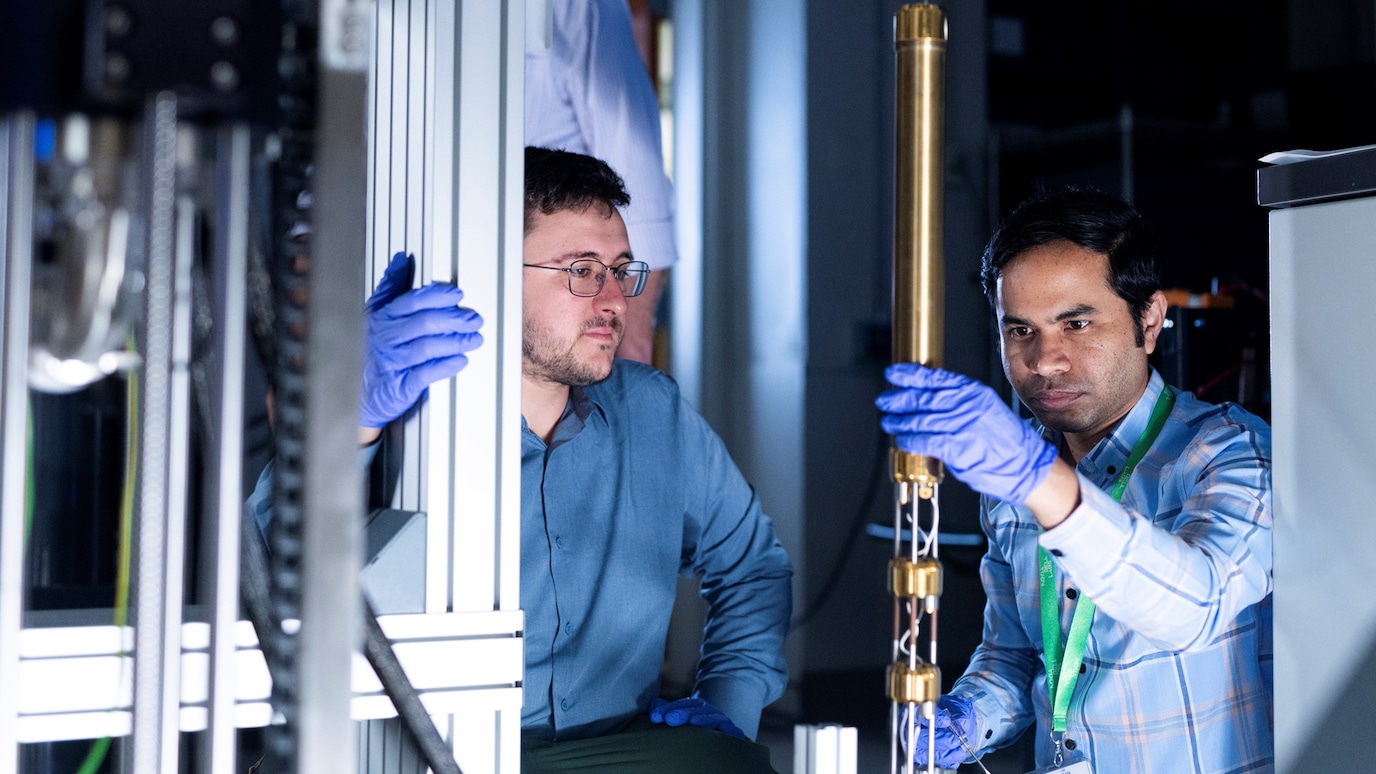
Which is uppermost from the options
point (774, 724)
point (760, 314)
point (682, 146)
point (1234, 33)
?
point (1234, 33)

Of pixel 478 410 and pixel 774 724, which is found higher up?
pixel 478 410

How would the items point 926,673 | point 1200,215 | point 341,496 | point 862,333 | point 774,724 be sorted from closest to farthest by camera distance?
point 341,496, point 926,673, point 1200,215, point 774,724, point 862,333

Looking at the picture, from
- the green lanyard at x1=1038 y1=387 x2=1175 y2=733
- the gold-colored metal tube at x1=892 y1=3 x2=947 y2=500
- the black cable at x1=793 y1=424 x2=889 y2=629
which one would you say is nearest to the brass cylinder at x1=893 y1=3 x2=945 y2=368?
the gold-colored metal tube at x1=892 y1=3 x2=947 y2=500

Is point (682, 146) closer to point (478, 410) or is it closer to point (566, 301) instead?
point (566, 301)

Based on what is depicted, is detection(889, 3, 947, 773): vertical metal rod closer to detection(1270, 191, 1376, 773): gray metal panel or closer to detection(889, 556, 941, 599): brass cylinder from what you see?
detection(889, 556, 941, 599): brass cylinder

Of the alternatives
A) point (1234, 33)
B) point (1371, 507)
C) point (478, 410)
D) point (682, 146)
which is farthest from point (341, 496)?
point (1234, 33)

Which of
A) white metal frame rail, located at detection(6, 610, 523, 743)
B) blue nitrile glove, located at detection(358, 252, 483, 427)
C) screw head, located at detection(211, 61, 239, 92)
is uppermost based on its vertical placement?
screw head, located at detection(211, 61, 239, 92)

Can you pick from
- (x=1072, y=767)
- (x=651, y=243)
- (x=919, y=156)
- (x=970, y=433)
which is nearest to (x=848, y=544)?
(x=651, y=243)

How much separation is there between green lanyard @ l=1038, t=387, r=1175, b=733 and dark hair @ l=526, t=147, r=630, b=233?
2.67 ft

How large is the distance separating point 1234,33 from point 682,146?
1.87 metres

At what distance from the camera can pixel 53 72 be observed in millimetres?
570

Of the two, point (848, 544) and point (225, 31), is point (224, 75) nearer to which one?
point (225, 31)

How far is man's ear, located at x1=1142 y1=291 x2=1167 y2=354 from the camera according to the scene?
154cm

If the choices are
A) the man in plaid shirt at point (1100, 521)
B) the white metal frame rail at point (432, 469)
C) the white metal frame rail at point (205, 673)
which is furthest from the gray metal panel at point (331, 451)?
the man in plaid shirt at point (1100, 521)
